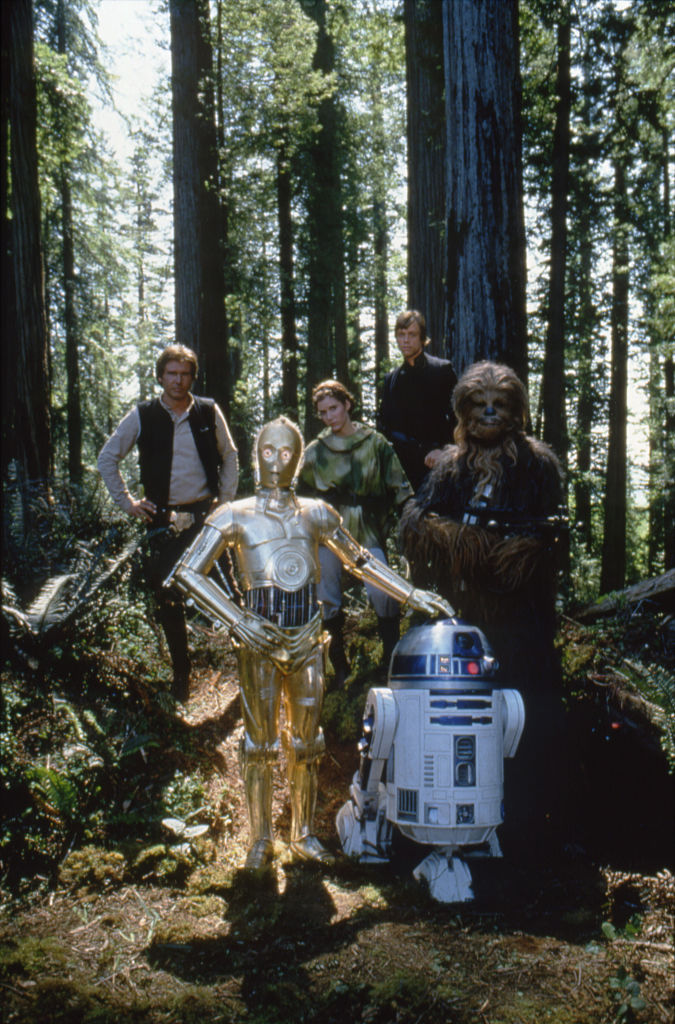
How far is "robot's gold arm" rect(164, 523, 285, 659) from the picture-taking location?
349 cm

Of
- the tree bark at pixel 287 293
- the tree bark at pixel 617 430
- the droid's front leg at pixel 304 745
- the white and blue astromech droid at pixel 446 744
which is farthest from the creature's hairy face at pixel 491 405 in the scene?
→ the tree bark at pixel 617 430

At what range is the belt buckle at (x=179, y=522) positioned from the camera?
5023 mm

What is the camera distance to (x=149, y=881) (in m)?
3.41

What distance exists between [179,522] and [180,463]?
41 centimetres

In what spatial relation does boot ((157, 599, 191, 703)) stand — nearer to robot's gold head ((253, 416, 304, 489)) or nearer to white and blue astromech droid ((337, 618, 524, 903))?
robot's gold head ((253, 416, 304, 489))

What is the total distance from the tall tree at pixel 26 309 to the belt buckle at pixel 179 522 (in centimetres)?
214

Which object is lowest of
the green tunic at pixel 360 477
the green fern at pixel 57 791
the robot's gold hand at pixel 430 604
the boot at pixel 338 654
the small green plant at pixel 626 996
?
the small green plant at pixel 626 996

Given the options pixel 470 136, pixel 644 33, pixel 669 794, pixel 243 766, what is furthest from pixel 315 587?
pixel 644 33

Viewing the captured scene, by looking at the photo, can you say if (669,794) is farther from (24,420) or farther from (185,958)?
(24,420)

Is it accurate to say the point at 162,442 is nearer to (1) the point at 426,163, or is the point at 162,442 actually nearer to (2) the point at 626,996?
(2) the point at 626,996

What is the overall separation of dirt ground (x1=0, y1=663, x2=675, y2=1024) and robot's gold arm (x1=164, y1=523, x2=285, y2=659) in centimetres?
104

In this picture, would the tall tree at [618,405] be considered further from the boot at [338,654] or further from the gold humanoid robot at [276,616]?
the gold humanoid robot at [276,616]

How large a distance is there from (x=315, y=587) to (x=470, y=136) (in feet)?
11.4

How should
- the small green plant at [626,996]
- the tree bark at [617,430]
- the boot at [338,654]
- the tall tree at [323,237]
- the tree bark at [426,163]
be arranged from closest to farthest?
1. the small green plant at [626,996]
2. the boot at [338,654]
3. the tree bark at [426,163]
4. the tree bark at [617,430]
5. the tall tree at [323,237]
